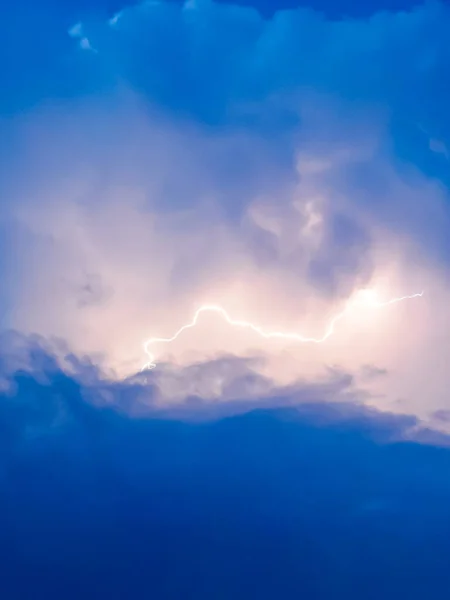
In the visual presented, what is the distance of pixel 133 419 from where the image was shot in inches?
1097

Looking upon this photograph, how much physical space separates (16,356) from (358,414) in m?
15.8

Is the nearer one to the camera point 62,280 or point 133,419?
point 62,280

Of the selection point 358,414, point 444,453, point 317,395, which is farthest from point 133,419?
point 444,453

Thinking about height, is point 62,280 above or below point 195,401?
above

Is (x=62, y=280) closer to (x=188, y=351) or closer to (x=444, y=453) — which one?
(x=188, y=351)

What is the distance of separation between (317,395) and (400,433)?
4.43 metres

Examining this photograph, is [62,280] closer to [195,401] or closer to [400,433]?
[195,401]

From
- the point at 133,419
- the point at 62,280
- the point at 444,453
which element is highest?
the point at 62,280

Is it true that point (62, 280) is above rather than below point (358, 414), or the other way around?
above

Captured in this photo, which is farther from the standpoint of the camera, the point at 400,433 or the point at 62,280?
the point at 400,433

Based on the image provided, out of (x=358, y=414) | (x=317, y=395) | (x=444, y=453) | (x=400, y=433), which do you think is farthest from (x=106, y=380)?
(x=444, y=453)

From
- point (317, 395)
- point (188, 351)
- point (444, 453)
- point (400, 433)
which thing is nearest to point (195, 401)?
point (188, 351)

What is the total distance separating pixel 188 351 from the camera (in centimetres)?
2520

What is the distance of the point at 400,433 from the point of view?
1060 inches
